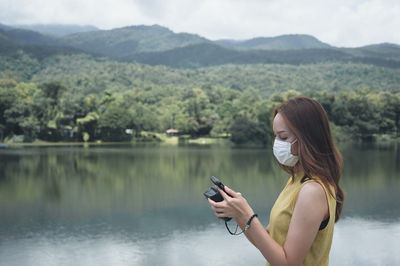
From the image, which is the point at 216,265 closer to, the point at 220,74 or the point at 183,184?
the point at 183,184

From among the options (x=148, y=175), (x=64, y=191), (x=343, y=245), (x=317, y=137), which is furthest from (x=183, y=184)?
(x=317, y=137)

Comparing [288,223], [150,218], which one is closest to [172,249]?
[150,218]

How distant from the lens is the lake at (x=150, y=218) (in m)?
7.90

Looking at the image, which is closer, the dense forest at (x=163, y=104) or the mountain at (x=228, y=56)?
the dense forest at (x=163, y=104)

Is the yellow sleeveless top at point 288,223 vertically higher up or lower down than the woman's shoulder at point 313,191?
lower down

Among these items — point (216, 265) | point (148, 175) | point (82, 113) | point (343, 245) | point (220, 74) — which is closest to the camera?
point (216, 265)

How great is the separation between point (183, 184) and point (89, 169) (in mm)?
6844

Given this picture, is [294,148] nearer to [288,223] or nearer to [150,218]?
[288,223]

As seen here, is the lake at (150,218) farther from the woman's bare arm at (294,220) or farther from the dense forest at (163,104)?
the dense forest at (163,104)

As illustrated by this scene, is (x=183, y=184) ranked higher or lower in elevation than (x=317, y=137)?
lower

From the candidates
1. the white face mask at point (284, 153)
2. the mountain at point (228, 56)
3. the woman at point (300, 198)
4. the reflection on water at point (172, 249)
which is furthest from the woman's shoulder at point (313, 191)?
the mountain at point (228, 56)

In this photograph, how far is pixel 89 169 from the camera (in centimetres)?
2186

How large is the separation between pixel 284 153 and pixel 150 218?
980 centimetres

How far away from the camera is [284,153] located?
1587 mm
